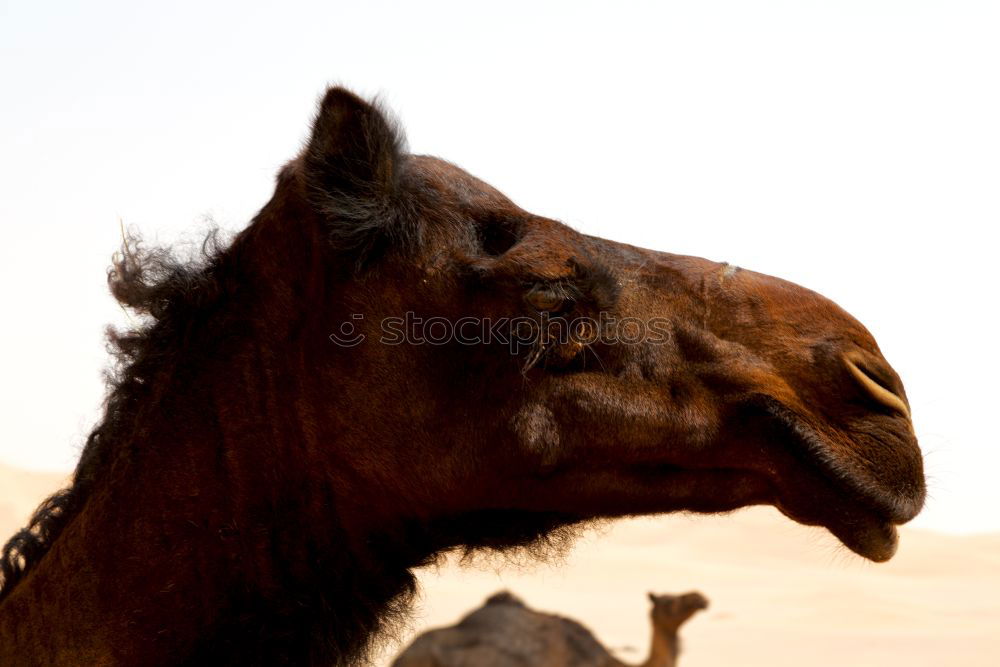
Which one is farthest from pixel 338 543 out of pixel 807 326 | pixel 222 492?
pixel 807 326

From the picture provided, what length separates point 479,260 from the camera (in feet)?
11.6

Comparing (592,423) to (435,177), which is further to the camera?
(435,177)

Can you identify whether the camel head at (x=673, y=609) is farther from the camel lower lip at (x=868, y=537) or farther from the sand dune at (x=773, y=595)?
the sand dune at (x=773, y=595)

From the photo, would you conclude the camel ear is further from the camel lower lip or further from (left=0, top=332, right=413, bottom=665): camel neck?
the camel lower lip

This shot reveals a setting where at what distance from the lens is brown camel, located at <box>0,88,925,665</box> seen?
3420 millimetres

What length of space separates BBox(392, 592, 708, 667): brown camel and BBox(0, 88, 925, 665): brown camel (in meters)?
1.22

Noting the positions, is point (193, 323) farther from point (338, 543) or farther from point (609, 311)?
point (609, 311)

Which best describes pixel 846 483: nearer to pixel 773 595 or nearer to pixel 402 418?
pixel 402 418

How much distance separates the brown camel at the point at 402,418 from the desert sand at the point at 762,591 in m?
0.47

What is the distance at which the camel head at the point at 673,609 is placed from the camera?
297 centimetres

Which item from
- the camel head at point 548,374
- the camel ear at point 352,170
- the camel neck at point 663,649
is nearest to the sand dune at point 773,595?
the camel head at point 548,374

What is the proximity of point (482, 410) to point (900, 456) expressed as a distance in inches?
45.1

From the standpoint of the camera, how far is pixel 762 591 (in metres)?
25.8

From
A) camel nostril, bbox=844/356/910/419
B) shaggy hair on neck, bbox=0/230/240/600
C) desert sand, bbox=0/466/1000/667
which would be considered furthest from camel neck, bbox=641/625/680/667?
shaggy hair on neck, bbox=0/230/240/600
